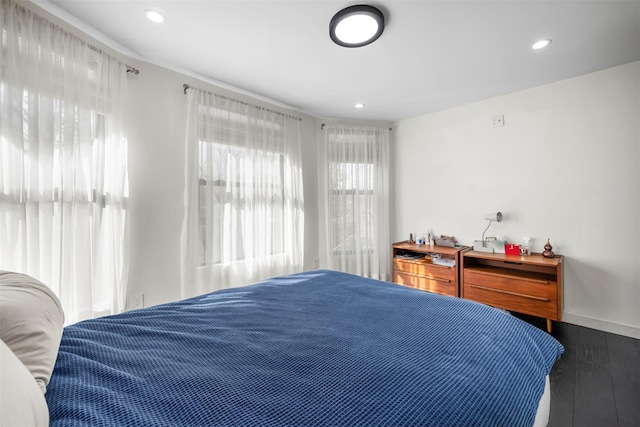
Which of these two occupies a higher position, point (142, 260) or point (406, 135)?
point (406, 135)

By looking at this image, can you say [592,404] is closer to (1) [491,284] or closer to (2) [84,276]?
(1) [491,284]

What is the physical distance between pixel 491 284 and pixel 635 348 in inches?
40.7

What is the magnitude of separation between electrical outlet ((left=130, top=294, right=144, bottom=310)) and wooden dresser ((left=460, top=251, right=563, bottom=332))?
3097 mm

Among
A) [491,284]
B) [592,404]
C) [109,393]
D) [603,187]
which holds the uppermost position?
[603,187]

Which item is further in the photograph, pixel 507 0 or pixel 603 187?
pixel 603 187

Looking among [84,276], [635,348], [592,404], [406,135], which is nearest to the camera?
[592,404]

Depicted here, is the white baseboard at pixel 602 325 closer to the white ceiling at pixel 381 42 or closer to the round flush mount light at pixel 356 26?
the white ceiling at pixel 381 42

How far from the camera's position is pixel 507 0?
1599 mm

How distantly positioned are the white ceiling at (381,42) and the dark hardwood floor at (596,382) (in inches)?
93.2

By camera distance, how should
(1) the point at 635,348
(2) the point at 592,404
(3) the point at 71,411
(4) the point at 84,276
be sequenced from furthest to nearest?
(1) the point at 635,348 → (4) the point at 84,276 → (2) the point at 592,404 → (3) the point at 71,411

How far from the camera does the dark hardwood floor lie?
1.48 metres

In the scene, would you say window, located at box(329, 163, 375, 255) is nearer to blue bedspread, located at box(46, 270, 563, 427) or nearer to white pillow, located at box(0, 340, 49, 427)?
blue bedspread, located at box(46, 270, 563, 427)

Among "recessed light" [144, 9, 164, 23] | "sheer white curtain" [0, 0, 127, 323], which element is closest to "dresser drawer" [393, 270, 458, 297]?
"sheer white curtain" [0, 0, 127, 323]

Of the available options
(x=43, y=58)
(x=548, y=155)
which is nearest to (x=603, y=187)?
(x=548, y=155)
